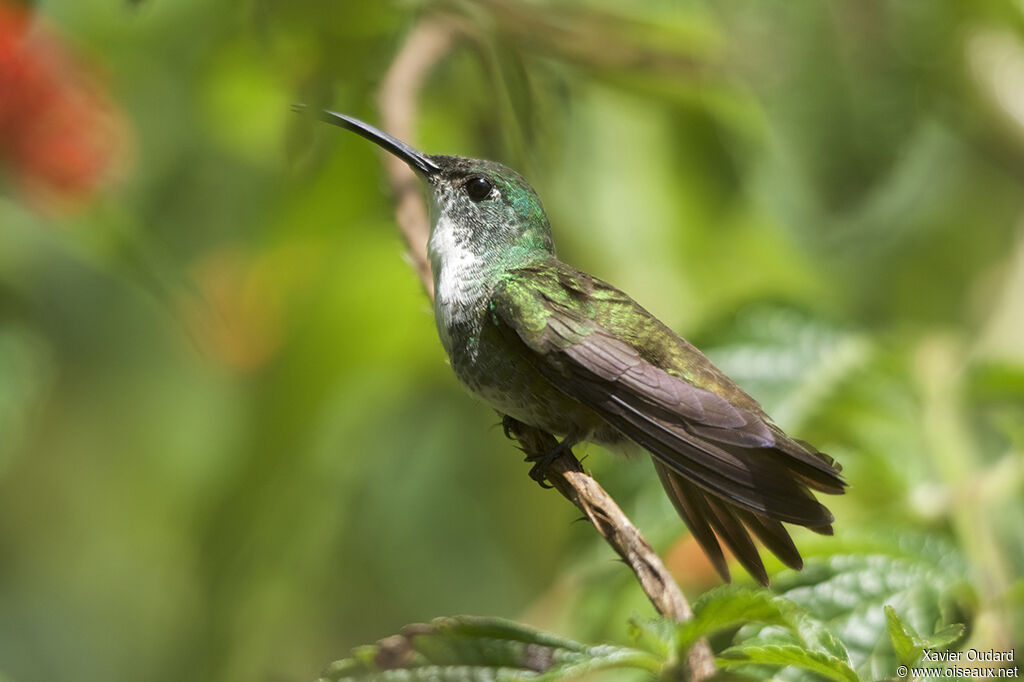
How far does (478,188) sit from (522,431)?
57cm

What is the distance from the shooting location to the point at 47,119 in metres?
3.00

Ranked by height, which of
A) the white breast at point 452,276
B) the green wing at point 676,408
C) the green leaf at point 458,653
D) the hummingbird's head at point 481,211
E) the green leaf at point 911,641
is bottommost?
the green leaf at point 911,641

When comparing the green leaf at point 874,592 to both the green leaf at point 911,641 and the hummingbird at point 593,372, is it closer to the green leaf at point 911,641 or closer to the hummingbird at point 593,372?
the hummingbird at point 593,372

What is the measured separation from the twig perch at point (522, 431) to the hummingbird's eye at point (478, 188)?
0.12 meters

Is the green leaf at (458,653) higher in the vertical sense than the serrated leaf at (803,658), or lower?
higher

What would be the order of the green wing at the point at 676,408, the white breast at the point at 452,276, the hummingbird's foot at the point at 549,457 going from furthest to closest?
the white breast at the point at 452,276 → the hummingbird's foot at the point at 549,457 → the green wing at the point at 676,408

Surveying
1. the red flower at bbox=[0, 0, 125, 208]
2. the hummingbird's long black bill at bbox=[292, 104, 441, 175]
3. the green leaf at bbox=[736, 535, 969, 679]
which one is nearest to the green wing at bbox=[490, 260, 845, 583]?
the green leaf at bbox=[736, 535, 969, 679]

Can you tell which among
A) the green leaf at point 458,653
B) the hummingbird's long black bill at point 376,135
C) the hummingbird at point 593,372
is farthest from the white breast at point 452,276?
the green leaf at point 458,653

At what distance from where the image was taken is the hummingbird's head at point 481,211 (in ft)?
7.48

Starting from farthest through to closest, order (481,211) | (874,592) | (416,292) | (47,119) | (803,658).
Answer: (47,119), (416,292), (481,211), (874,592), (803,658)

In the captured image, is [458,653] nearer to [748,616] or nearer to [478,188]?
[748,616]

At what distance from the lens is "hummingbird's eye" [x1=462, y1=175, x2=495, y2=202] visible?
2.37 m

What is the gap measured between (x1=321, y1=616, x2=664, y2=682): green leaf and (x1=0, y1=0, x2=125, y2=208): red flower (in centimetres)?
185

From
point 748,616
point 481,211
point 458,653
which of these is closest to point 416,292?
point 481,211
